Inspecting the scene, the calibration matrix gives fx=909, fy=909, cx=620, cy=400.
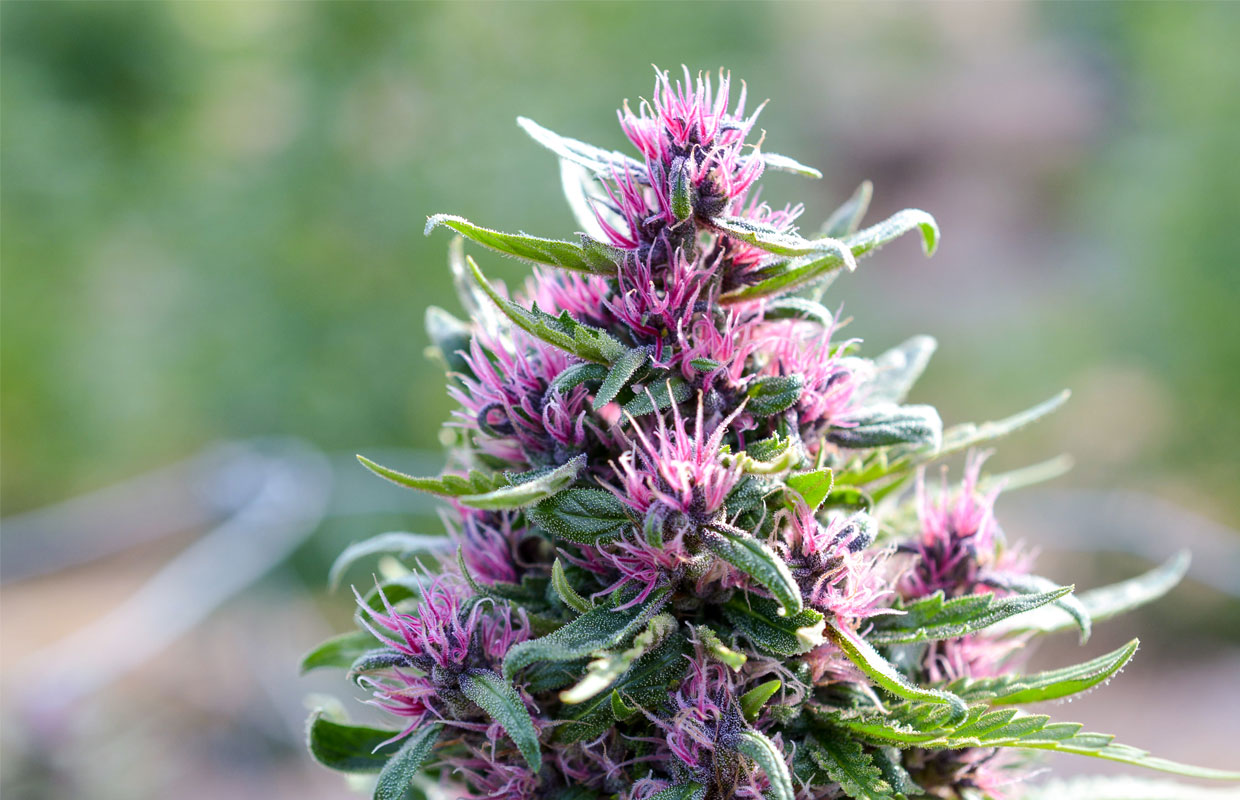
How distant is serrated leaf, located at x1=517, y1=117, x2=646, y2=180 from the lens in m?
0.64

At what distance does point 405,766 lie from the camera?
620 mm

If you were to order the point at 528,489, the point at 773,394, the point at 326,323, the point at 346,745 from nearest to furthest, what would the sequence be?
the point at 528,489 → the point at 773,394 → the point at 346,745 → the point at 326,323

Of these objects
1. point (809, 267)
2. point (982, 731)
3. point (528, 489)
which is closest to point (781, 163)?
point (809, 267)

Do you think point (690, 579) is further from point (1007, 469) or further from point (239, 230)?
point (239, 230)

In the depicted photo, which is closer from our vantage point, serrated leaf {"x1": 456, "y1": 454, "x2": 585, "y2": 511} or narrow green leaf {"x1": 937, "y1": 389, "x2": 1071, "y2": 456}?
serrated leaf {"x1": 456, "y1": 454, "x2": 585, "y2": 511}

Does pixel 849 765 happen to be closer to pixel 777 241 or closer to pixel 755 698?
pixel 755 698

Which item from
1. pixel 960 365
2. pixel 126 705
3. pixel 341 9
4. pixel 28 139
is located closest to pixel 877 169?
pixel 960 365

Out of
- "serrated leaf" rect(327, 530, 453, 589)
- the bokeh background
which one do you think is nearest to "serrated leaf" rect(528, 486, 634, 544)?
"serrated leaf" rect(327, 530, 453, 589)

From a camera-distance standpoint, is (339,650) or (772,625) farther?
(339,650)

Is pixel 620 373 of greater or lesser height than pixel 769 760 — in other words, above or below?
above

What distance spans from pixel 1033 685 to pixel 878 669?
20 centimetres

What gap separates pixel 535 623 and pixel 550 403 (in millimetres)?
165

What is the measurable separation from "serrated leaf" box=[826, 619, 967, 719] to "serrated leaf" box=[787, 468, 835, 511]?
→ 0.08 meters

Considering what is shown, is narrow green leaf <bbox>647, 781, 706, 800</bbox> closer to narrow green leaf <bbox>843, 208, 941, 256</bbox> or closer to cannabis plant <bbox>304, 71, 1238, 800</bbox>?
cannabis plant <bbox>304, 71, 1238, 800</bbox>
